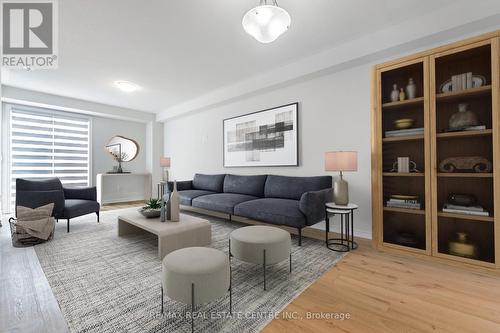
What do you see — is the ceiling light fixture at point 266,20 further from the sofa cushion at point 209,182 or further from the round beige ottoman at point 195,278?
the sofa cushion at point 209,182

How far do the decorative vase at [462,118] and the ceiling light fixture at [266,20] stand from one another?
1.98m

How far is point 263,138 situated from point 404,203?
2384mm

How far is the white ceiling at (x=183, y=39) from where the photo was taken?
217 cm

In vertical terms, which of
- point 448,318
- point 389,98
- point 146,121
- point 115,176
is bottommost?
point 448,318

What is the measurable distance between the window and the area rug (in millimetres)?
3140

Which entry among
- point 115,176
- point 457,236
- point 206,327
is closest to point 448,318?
point 457,236

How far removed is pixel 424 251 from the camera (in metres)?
2.27

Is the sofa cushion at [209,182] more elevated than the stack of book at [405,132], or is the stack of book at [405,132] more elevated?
the stack of book at [405,132]

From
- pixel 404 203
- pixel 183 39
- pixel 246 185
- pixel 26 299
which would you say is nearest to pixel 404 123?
pixel 404 203

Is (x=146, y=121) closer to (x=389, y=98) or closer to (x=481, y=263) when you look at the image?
(x=389, y=98)

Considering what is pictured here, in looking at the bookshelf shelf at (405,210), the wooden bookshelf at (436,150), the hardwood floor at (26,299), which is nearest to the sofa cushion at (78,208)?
the hardwood floor at (26,299)

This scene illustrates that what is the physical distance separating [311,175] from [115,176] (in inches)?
206

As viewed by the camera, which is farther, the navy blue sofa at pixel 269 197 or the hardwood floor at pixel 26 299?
the navy blue sofa at pixel 269 197

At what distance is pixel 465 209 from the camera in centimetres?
210
